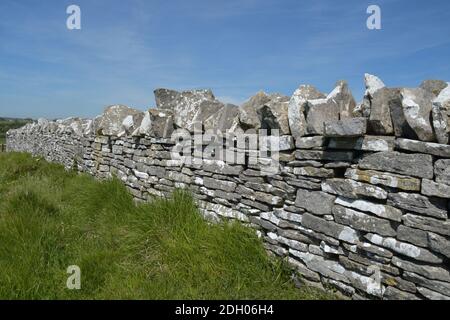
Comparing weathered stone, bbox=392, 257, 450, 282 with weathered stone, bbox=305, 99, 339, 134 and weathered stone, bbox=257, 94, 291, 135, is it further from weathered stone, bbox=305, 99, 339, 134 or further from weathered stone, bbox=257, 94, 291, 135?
weathered stone, bbox=257, 94, 291, 135

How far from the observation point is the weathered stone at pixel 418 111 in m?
2.49

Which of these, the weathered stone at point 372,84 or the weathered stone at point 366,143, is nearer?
the weathered stone at point 366,143

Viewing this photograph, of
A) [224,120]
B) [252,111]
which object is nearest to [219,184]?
[224,120]

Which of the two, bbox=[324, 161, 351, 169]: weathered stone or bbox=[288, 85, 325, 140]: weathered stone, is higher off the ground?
bbox=[288, 85, 325, 140]: weathered stone

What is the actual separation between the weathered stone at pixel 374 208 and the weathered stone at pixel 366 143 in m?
0.45

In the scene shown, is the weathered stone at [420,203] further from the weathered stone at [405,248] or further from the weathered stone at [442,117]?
the weathered stone at [442,117]

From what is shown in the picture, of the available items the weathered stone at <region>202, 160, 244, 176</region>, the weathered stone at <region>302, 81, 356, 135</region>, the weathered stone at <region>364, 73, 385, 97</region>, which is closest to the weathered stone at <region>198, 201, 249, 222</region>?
the weathered stone at <region>202, 160, 244, 176</region>

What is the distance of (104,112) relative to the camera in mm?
7766

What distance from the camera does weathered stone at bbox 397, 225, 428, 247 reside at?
2529mm

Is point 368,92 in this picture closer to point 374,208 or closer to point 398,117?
point 398,117

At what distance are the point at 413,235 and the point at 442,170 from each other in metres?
0.53

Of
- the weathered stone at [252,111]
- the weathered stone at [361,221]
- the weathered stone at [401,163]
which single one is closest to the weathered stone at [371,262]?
the weathered stone at [361,221]

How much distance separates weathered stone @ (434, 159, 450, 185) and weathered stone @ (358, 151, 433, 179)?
0.04 metres
